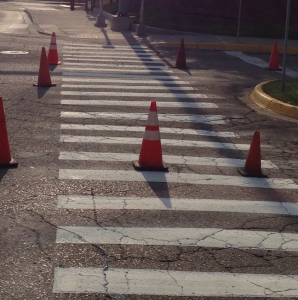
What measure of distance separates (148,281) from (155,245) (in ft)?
2.20

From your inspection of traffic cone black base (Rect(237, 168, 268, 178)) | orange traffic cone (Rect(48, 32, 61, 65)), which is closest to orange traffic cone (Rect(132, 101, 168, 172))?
traffic cone black base (Rect(237, 168, 268, 178))

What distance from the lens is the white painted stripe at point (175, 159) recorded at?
26.0 ft

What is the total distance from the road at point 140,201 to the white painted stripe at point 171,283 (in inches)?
0.6

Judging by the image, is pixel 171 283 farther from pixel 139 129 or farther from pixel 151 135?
pixel 139 129

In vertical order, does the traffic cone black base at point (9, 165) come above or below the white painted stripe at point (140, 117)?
above

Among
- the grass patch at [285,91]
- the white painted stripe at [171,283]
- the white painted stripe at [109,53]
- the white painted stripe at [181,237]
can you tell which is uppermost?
the grass patch at [285,91]

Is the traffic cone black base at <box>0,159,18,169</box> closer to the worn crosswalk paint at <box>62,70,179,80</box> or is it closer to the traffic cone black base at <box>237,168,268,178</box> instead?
the traffic cone black base at <box>237,168,268,178</box>

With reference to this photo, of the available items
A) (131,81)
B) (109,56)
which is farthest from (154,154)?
(109,56)

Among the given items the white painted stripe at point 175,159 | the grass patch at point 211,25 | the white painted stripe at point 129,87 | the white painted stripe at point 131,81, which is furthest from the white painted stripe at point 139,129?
the grass patch at point 211,25

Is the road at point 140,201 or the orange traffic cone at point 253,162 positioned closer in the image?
the road at point 140,201

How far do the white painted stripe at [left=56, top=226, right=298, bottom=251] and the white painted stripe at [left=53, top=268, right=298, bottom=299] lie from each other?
1.79 feet

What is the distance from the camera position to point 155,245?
5.44m

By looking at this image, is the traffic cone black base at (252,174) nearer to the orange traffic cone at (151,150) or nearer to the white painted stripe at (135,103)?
the orange traffic cone at (151,150)

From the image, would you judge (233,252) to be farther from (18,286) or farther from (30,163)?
(30,163)
